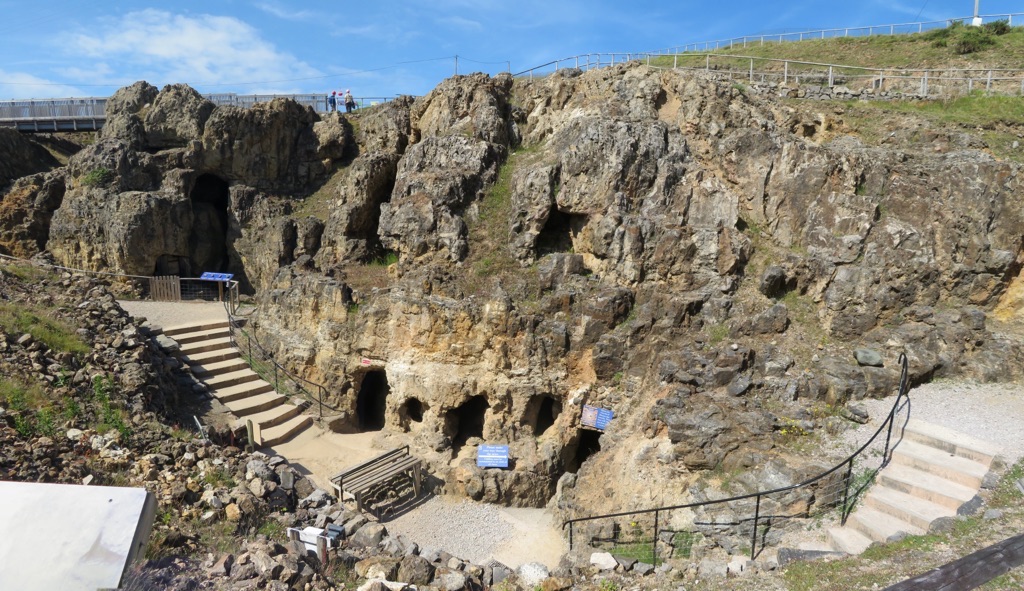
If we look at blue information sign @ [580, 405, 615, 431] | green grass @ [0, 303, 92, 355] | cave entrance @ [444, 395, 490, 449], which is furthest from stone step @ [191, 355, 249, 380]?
blue information sign @ [580, 405, 615, 431]

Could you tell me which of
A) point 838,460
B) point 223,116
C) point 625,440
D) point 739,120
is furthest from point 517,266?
point 223,116

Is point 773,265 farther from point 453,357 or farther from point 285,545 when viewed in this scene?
point 285,545

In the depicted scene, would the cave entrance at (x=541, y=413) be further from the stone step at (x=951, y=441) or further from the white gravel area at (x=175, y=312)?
the white gravel area at (x=175, y=312)

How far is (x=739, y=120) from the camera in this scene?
18.3m

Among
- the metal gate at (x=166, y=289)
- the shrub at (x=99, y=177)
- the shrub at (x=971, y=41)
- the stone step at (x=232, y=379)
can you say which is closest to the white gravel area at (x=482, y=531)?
the stone step at (x=232, y=379)

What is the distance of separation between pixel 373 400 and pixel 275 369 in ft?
12.8

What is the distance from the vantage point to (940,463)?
980 centimetres

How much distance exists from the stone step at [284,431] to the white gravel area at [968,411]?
48.2ft

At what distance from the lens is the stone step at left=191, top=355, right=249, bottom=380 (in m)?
17.3

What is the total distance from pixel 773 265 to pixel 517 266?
7.99 m

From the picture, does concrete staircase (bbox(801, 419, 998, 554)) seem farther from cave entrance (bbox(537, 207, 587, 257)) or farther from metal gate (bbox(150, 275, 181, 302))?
metal gate (bbox(150, 275, 181, 302))

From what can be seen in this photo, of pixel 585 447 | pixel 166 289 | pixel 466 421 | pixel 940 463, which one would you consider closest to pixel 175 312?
pixel 166 289

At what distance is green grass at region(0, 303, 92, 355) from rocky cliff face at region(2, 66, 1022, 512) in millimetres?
6803

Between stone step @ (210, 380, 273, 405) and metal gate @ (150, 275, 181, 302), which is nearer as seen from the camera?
stone step @ (210, 380, 273, 405)
